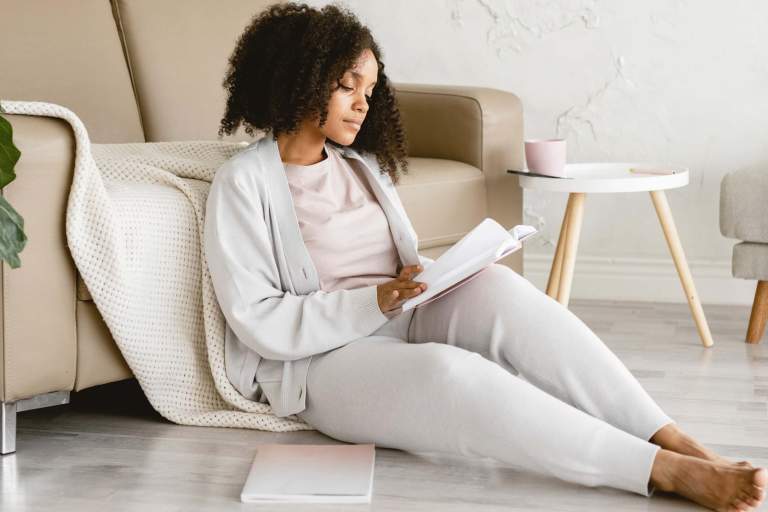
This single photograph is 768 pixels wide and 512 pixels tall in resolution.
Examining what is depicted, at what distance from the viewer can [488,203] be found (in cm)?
235

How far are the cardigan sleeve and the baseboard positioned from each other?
1.36 m

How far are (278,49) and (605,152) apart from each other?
1.39 metres

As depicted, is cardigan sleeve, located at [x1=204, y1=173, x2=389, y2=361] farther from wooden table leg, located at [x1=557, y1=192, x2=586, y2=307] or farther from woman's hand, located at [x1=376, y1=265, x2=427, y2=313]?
wooden table leg, located at [x1=557, y1=192, x2=586, y2=307]

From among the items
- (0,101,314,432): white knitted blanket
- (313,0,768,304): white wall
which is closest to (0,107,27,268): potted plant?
(0,101,314,432): white knitted blanket

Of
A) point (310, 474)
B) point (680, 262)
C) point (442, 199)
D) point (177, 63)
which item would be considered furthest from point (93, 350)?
point (680, 262)

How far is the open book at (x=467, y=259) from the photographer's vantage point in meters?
1.52

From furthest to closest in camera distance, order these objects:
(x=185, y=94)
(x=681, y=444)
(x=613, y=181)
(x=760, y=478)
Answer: (x=185, y=94), (x=613, y=181), (x=681, y=444), (x=760, y=478)

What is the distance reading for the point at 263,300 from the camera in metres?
1.62

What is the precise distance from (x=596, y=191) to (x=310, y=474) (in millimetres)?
980

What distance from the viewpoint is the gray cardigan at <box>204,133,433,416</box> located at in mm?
1602

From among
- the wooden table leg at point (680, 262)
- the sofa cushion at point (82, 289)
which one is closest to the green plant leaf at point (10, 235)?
the sofa cushion at point (82, 289)

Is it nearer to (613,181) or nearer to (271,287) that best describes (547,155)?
(613,181)

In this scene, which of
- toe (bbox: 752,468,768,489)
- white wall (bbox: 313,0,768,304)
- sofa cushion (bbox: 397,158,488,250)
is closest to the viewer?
toe (bbox: 752,468,768,489)

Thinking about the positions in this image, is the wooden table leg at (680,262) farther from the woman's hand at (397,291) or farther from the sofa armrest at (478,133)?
the woman's hand at (397,291)
